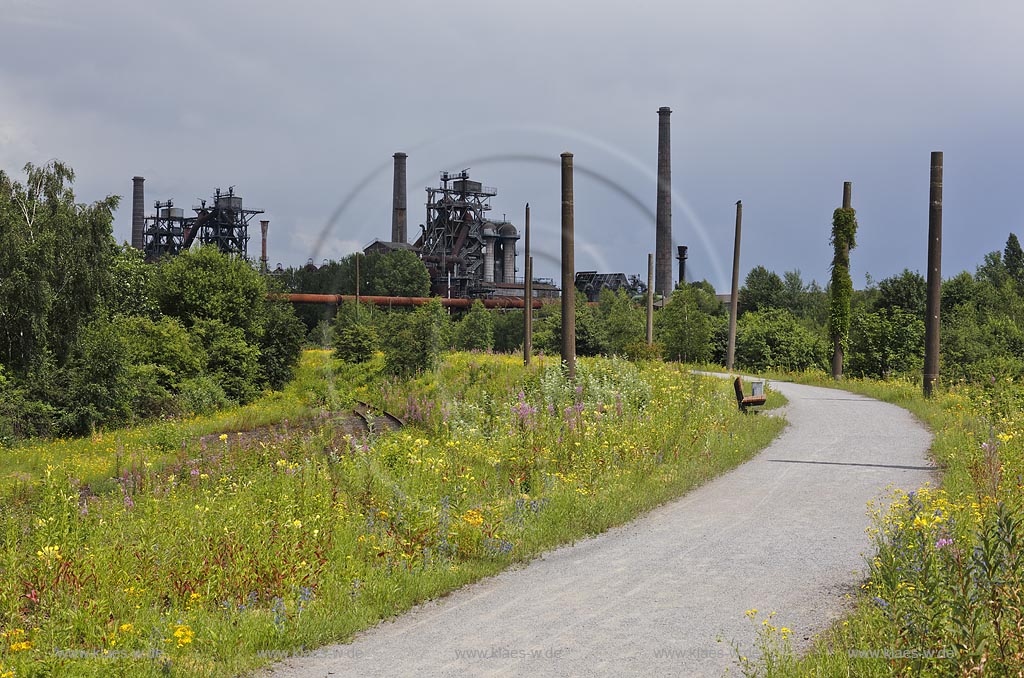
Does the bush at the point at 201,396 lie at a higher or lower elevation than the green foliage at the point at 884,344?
lower

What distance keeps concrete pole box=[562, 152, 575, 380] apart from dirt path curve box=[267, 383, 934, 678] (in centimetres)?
849

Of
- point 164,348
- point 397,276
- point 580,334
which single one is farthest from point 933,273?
point 397,276

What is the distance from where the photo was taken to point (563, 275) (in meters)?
18.8

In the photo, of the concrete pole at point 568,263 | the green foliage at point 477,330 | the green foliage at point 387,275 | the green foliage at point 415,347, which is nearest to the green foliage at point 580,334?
the green foliage at point 477,330

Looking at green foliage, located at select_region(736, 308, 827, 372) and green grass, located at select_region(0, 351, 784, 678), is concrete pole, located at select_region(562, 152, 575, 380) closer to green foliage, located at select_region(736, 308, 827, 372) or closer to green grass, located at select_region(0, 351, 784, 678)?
green grass, located at select_region(0, 351, 784, 678)

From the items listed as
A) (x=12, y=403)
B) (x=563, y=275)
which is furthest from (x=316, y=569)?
(x=12, y=403)

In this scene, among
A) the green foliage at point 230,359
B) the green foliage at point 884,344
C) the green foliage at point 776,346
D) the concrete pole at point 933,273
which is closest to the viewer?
A: the concrete pole at point 933,273

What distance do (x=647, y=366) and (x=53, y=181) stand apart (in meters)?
29.0

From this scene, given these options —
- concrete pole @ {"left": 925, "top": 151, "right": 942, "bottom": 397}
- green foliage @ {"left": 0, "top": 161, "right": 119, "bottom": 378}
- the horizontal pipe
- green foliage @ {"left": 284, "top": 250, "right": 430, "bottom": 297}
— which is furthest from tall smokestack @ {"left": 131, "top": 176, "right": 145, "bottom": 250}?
concrete pole @ {"left": 925, "top": 151, "right": 942, "bottom": 397}

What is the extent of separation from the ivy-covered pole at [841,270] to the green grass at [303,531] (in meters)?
18.6

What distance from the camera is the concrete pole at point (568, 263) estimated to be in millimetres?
19438

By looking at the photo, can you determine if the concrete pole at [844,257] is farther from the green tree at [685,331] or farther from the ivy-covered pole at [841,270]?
the green tree at [685,331]

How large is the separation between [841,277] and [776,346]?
14814 mm

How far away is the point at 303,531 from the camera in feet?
26.4
